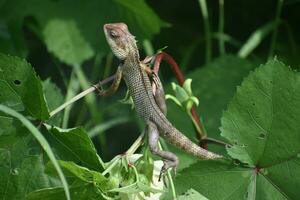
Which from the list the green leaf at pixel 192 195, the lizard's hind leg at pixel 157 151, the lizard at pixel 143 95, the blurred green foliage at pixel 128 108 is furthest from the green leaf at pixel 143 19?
the green leaf at pixel 192 195

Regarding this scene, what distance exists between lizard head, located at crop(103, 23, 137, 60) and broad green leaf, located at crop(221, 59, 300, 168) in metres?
0.28

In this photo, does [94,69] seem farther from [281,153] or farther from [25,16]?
[281,153]

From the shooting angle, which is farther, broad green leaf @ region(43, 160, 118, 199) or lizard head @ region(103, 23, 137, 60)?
lizard head @ region(103, 23, 137, 60)

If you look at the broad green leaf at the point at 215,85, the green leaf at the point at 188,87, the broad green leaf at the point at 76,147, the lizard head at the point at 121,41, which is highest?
the lizard head at the point at 121,41

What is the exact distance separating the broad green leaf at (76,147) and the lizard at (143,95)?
12 cm

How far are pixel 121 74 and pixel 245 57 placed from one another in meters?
1.44

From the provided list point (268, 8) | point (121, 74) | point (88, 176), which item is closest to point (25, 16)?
point (268, 8)

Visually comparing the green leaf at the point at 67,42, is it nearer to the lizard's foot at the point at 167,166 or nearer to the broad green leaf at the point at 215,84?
the broad green leaf at the point at 215,84

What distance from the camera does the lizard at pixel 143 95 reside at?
1.57 metres

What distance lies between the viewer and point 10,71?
1.57 meters

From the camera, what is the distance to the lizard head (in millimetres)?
1661

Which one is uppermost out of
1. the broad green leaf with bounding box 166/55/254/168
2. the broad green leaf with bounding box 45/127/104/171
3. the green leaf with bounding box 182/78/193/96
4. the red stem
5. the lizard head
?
the lizard head

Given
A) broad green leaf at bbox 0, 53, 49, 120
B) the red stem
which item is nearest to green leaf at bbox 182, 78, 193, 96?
the red stem

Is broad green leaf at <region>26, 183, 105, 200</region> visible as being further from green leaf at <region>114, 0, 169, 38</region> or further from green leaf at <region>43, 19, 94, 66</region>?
green leaf at <region>43, 19, 94, 66</region>
